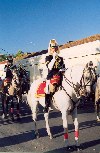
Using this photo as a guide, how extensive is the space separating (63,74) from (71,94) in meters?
0.65

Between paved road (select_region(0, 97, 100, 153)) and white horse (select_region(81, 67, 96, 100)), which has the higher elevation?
white horse (select_region(81, 67, 96, 100))

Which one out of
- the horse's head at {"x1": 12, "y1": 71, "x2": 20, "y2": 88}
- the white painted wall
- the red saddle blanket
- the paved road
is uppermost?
the white painted wall

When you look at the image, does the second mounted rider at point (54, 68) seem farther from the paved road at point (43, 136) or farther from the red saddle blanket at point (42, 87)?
the paved road at point (43, 136)

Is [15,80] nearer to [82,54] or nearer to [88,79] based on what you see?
[88,79]

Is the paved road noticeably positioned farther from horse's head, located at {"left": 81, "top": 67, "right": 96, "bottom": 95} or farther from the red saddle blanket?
horse's head, located at {"left": 81, "top": 67, "right": 96, "bottom": 95}

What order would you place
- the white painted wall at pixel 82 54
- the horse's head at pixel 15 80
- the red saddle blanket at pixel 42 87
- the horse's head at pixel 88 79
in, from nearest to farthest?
the horse's head at pixel 88 79 < the red saddle blanket at pixel 42 87 < the horse's head at pixel 15 80 < the white painted wall at pixel 82 54

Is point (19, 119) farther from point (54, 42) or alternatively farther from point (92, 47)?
point (92, 47)

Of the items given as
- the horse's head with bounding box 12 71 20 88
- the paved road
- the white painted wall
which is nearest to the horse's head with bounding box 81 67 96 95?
the paved road

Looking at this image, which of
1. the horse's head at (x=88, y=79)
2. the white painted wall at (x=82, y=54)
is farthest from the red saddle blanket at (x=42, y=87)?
the white painted wall at (x=82, y=54)

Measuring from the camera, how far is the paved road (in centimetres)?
820

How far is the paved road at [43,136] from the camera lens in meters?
8.20

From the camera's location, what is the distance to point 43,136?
960 cm

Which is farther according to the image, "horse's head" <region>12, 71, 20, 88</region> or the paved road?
"horse's head" <region>12, 71, 20, 88</region>

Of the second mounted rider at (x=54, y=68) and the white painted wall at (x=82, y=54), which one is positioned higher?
the white painted wall at (x=82, y=54)
